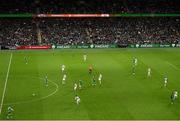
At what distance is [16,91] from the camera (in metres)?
44.5

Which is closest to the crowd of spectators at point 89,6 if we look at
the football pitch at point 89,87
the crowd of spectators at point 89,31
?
the crowd of spectators at point 89,31

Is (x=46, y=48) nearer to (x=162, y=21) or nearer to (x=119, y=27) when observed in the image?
(x=119, y=27)

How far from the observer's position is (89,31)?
275 feet

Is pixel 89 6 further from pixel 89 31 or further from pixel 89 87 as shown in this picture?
pixel 89 87

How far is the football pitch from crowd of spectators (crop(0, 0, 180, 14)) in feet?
57.8

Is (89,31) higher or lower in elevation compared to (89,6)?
lower

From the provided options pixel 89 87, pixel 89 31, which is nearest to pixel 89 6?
pixel 89 31

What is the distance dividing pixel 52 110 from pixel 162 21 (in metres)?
56.7

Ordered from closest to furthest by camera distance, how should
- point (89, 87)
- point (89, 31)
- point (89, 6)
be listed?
point (89, 87), point (89, 31), point (89, 6)

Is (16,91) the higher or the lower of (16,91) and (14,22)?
the lower

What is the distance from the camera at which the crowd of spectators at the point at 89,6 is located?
85.8 metres

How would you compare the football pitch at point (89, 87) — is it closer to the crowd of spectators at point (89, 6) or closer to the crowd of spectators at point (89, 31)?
the crowd of spectators at point (89, 31)

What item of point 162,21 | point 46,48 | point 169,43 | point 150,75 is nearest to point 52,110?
point 150,75

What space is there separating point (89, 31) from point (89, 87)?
125 ft
